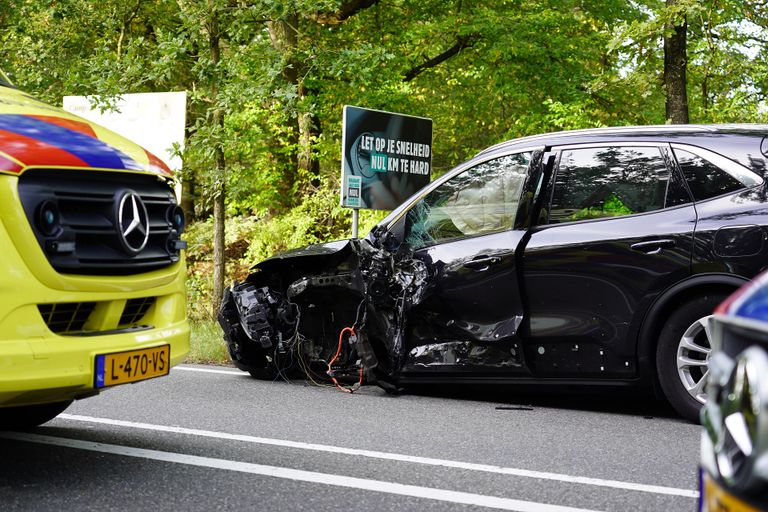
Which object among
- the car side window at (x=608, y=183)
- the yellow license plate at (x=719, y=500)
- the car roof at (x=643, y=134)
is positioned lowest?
the yellow license plate at (x=719, y=500)

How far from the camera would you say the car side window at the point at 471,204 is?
705cm

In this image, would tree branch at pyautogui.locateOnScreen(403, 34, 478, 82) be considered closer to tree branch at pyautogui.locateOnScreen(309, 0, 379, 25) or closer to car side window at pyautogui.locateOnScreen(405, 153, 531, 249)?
tree branch at pyautogui.locateOnScreen(309, 0, 379, 25)

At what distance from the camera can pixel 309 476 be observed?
15.4 ft

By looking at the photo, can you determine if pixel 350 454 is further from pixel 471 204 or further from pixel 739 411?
pixel 739 411

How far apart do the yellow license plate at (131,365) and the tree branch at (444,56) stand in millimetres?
17363

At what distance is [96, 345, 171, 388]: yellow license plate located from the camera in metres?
4.30

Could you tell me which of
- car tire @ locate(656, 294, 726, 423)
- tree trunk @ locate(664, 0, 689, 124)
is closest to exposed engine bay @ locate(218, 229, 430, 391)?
car tire @ locate(656, 294, 726, 423)

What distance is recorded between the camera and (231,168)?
13.1m

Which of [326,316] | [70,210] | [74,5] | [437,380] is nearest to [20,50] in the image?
[74,5]

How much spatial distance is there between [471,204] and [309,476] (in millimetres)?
3077

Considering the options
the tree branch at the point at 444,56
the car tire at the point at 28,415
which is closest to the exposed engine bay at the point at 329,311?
the car tire at the point at 28,415

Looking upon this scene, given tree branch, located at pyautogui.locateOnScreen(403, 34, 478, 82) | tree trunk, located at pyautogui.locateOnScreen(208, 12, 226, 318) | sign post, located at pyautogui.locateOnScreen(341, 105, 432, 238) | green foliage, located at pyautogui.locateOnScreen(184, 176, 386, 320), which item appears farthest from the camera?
tree branch, located at pyautogui.locateOnScreen(403, 34, 478, 82)

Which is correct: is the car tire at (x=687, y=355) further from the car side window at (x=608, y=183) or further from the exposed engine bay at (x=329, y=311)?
the exposed engine bay at (x=329, y=311)

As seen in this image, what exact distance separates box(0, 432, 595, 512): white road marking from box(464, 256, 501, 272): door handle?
2.55 m
